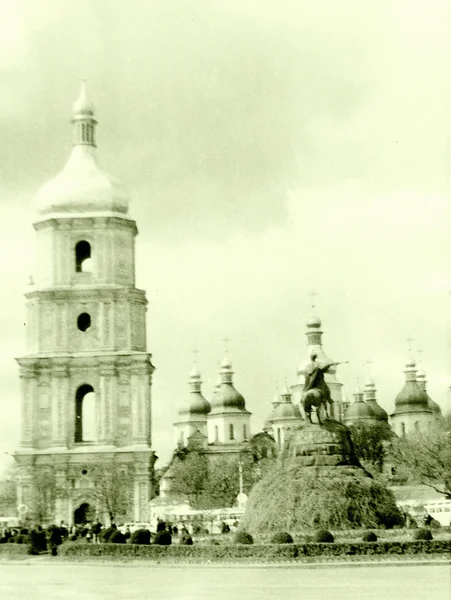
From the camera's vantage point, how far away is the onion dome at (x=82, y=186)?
99.2 metres

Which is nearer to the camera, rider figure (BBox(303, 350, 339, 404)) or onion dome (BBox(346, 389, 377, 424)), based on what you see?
rider figure (BBox(303, 350, 339, 404))

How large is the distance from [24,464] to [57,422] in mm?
3677

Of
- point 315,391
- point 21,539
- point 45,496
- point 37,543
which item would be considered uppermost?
point 45,496

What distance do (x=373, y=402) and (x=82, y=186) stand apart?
6048 centimetres

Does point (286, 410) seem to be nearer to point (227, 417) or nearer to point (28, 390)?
point (227, 417)

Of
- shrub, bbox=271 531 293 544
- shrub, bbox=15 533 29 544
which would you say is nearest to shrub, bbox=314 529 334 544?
shrub, bbox=271 531 293 544

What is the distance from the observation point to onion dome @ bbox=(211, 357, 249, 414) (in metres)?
146

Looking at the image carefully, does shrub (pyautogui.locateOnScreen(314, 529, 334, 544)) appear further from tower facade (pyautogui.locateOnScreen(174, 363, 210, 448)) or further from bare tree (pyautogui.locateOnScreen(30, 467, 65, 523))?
tower facade (pyautogui.locateOnScreen(174, 363, 210, 448))

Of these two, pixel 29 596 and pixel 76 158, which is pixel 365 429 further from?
pixel 29 596

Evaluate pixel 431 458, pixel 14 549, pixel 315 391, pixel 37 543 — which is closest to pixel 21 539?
pixel 14 549

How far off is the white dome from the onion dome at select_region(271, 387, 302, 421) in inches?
1838

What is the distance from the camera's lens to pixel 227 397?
147375mm

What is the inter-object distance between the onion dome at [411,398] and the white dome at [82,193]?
5622cm

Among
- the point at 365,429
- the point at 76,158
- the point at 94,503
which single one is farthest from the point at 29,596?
the point at 365,429
